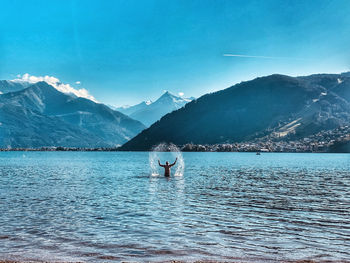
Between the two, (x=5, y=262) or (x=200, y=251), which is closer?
(x=5, y=262)

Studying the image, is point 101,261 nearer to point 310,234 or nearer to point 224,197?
point 310,234

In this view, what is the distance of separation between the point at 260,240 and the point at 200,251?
4.41 metres

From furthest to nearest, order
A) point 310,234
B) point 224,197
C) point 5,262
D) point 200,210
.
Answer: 1. point 224,197
2. point 200,210
3. point 310,234
4. point 5,262

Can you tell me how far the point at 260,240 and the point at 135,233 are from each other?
317 inches

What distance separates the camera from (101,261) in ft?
51.7

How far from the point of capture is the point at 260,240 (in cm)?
1981

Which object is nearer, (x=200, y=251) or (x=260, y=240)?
(x=200, y=251)

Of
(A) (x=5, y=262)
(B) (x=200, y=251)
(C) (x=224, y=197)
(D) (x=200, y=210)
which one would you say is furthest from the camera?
(C) (x=224, y=197)

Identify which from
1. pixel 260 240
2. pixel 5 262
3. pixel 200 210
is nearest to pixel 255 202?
pixel 200 210

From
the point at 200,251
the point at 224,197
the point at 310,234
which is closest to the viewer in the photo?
the point at 200,251

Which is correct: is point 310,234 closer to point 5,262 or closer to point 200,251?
point 200,251

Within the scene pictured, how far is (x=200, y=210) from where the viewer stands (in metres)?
30.2

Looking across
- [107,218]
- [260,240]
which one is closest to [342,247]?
[260,240]

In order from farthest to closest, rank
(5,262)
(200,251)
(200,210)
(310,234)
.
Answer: (200,210) < (310,234) < (200,251) < (5,262)
